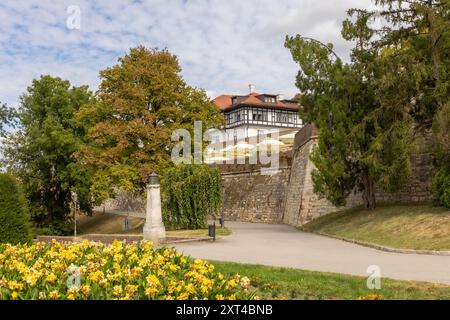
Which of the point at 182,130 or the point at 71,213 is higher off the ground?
the point at 182,130

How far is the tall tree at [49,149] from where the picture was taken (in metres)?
36.9

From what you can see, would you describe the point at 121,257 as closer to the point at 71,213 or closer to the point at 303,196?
the point at 303,196

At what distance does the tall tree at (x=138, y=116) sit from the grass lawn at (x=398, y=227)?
11.2m

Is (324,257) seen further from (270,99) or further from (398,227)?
(270,99)

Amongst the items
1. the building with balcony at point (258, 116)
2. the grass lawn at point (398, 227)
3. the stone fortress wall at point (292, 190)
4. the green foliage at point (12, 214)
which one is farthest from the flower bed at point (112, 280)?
the building with balcony at point (258, 116)

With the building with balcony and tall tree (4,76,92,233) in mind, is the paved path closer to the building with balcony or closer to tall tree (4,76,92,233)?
tall tree (4,76,92,233)

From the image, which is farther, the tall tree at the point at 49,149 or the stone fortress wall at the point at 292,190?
the tall tree at the point at 49,149

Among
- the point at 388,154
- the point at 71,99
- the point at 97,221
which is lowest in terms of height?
the point at 97,221

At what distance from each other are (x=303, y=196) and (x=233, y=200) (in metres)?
12.7

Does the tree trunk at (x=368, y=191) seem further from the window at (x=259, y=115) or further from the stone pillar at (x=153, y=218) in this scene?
the window at (x=259, y=115)

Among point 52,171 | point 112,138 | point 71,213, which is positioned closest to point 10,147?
point 52,171

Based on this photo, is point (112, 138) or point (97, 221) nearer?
point (112, 138)

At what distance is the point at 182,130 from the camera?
31.2m
